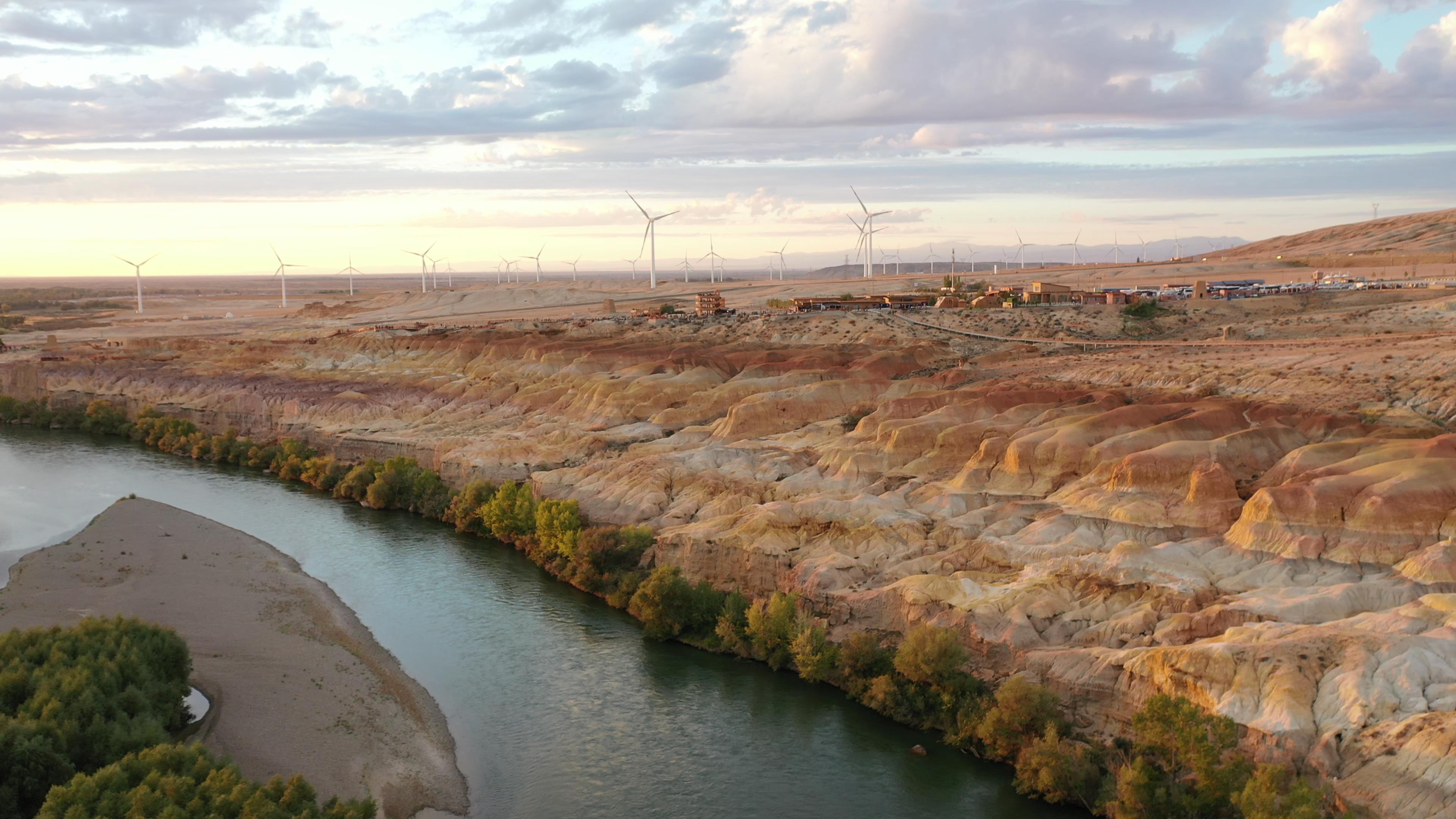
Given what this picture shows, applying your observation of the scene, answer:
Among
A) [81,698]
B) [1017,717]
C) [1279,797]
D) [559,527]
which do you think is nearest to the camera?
[1279,797]

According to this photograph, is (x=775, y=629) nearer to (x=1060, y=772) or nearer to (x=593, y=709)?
(x=593, y=709)

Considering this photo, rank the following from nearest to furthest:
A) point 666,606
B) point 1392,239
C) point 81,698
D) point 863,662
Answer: point 81,698, point 863,662, point 666,606, point 1392,239

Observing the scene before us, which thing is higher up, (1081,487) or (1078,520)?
(1081,487)

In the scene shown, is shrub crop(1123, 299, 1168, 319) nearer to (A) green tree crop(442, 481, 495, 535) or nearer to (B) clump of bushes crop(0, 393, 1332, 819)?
(A) green tree crop(442, 481, 495, 535)

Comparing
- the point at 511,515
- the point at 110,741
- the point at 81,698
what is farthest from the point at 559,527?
the point at 110,741

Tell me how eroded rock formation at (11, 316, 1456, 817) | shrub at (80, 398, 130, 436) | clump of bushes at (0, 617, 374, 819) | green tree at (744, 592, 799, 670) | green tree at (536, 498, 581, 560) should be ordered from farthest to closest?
shrub at (80, 398, 130, 436)
green tree at (536, 498, 581, 560)
green tree at (744, 592, 799, 670)
eroded rock formation at (11, 316, 1456, 817)
clump of bushes at (0, 617, 374, 819)

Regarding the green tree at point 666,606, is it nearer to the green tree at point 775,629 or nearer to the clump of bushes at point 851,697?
the clump of bushes at point 851,697

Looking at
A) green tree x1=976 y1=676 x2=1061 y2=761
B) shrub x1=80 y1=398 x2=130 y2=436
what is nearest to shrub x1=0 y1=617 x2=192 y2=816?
green tree x1=976 y1=676 x2=1061 y2=761
